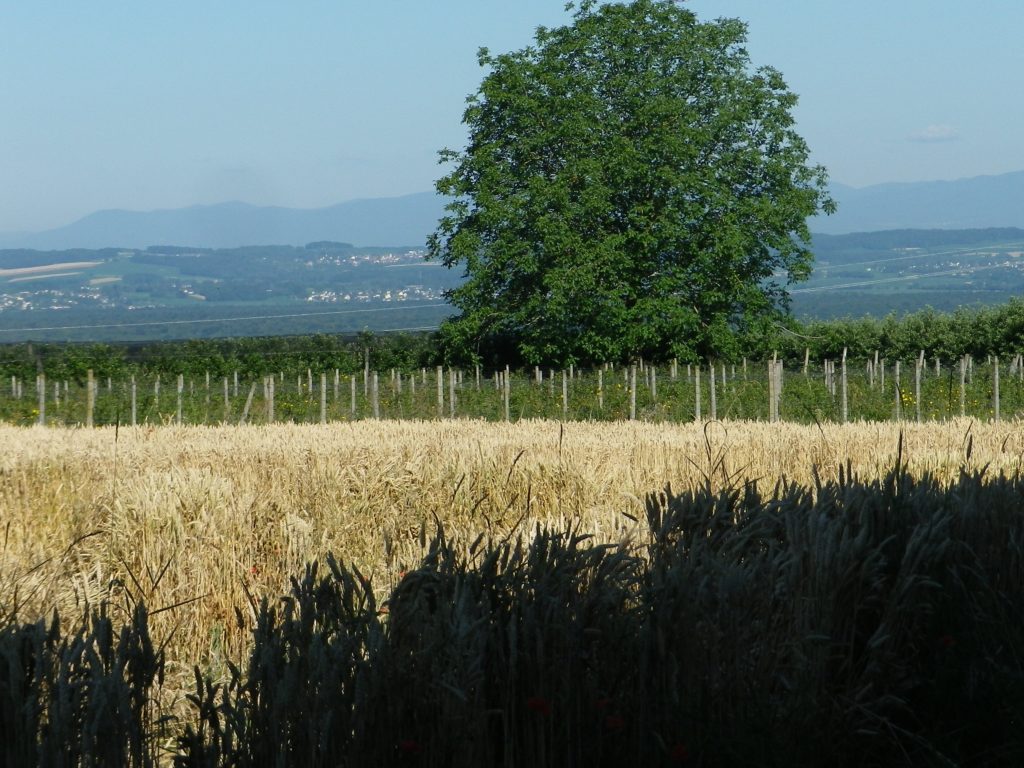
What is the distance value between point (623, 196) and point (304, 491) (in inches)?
1345

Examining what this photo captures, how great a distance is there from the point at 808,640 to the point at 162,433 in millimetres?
11749

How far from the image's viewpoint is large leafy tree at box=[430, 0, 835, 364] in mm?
39344

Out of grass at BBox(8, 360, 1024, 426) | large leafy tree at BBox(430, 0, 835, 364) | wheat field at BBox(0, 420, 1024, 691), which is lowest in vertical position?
grass at BBox(8, 360, 1024, 426)

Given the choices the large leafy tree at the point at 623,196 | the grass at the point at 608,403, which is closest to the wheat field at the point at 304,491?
the grass at the point at 608,403

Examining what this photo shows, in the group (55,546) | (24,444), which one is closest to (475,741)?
(55,546)

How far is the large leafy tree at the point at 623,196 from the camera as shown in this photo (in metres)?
39.3

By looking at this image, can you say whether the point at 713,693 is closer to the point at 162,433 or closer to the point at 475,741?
the point at 475,741

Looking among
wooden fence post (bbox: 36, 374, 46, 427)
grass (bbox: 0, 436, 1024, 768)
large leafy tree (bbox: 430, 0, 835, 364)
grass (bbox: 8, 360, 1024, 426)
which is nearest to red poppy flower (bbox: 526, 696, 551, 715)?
grass (bbox: 0, 436, 1024, 768)

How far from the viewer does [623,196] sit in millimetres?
42125

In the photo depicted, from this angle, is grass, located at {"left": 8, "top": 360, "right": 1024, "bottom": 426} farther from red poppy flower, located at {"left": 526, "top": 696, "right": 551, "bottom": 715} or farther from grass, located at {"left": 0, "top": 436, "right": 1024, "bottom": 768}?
red poppy flower, located at {"left": 526, "top": 696, "right": 551, "bottom": 715}

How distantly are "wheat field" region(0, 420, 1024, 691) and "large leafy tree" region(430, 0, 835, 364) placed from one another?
84.0ft

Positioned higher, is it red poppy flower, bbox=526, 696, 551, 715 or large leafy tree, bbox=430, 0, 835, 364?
large leafy tree, bbox=430, 0, 835, 364

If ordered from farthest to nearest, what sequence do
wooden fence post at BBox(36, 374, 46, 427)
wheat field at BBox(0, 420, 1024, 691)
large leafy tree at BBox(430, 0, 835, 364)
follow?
1. large leafy tree at BBox(430, 0, 835, 364)
2. wooden fence post at BBox(36, 374, 46, 427)
3. wheat field at BBox(0, 420, 1024, 691)

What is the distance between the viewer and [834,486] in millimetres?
5414
